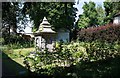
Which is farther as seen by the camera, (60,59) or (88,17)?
(88,17)

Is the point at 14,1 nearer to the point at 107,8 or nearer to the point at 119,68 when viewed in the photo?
the point at 119,68

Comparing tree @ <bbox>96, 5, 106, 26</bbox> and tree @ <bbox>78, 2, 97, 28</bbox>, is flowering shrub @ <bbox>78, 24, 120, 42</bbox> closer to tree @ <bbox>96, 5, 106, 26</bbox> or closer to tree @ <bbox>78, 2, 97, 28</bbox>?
tree @ <bbox>96, 5, 106, 26</bbox>

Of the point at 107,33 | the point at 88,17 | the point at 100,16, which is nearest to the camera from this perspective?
the point at 107,33

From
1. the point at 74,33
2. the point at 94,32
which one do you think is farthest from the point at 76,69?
the point at 74,33

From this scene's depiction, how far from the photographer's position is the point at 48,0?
10.8m

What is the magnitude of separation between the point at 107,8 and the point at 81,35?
21.9 meters

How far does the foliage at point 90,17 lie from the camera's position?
69.4 m

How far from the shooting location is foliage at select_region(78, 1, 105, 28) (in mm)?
69375

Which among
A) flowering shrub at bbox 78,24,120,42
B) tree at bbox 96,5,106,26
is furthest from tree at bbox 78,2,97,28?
flowering shrub at bbox 78,24,120,42

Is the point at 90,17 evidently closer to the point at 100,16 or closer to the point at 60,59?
the point at 100,16

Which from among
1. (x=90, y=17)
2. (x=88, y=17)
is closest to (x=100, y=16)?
(x=90, y=17)

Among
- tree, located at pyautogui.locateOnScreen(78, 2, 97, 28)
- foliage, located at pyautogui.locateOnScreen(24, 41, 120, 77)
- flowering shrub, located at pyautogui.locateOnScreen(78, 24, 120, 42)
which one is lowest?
foliage, located at pyautogui.locateOnScreen(24, 41, 120, 77)

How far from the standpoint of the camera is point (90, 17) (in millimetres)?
70062

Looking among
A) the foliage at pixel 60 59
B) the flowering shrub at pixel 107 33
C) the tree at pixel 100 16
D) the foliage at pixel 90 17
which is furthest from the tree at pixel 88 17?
the foliage at pixel 60 59
